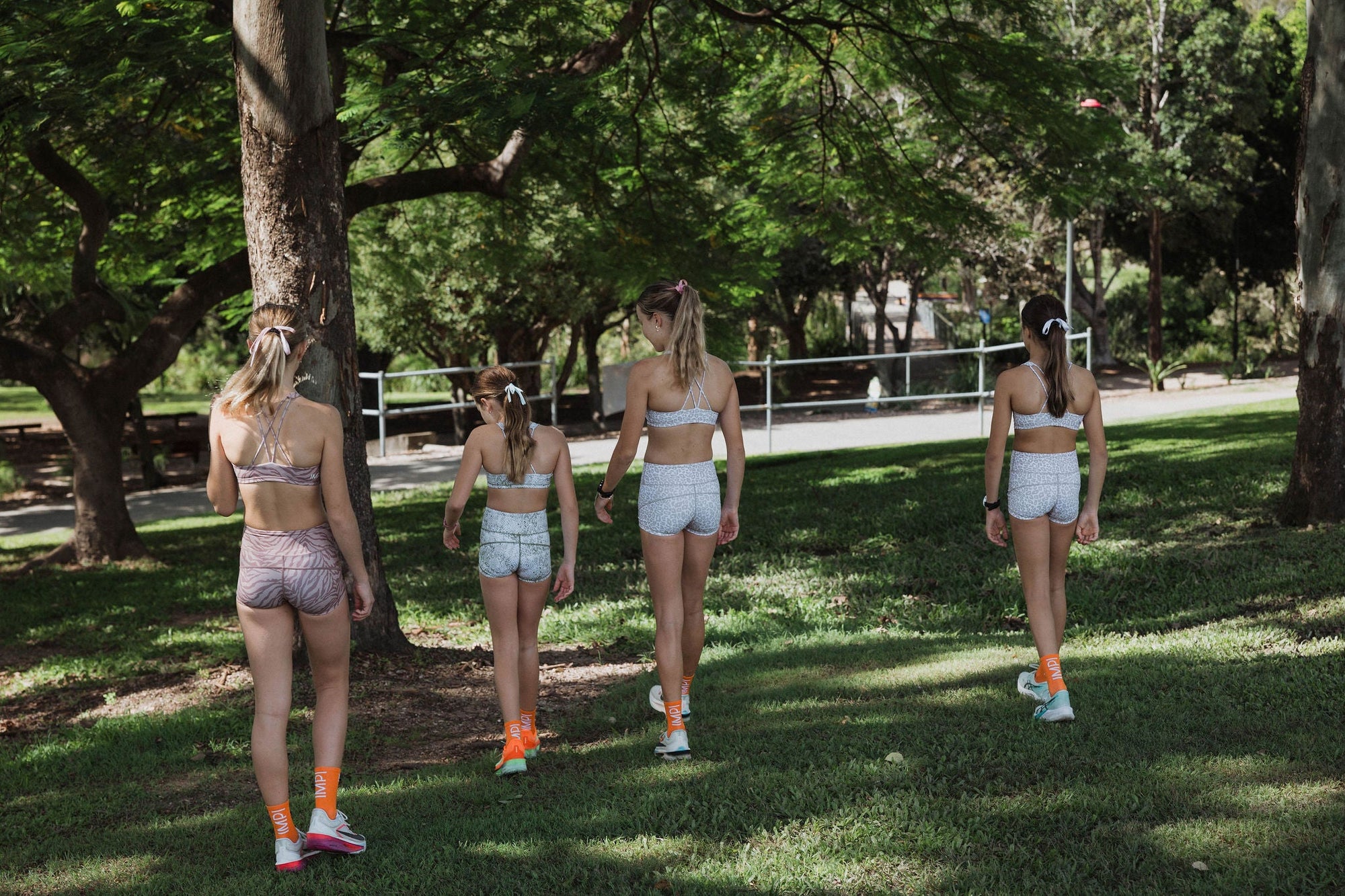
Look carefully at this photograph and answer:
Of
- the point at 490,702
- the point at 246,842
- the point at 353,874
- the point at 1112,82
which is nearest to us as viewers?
the point at 353,874

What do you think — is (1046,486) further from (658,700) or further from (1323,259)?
(1323,259)

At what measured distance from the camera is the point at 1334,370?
348 inches

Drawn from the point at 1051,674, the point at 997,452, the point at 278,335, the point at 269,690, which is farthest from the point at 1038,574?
the point at 278,335

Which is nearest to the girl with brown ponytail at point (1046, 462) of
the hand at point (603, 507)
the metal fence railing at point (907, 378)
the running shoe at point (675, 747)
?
the running shoe at point (675, 747)

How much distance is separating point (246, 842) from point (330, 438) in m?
1.57

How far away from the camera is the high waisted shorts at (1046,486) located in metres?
5.24

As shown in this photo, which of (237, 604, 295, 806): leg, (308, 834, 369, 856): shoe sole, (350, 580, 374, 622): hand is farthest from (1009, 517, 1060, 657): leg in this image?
(237, 604, 295, 806): leg

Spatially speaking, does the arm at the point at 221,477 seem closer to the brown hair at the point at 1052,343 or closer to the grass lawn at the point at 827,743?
the grass lawn at the point at 827,743

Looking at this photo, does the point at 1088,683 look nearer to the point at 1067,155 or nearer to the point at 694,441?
the point at 694,441

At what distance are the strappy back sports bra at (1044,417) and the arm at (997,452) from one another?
75mm

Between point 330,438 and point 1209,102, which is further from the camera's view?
point 1209,102

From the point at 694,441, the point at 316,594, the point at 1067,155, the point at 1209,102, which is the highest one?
the point at 1209,102

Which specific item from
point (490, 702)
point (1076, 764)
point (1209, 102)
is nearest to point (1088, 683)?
point (1076, 764)

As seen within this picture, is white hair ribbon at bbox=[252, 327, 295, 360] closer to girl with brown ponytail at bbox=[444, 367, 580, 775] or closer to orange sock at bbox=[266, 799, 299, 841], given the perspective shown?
girl with brown ponytail at bbox=[444, 367, 580, 775]
